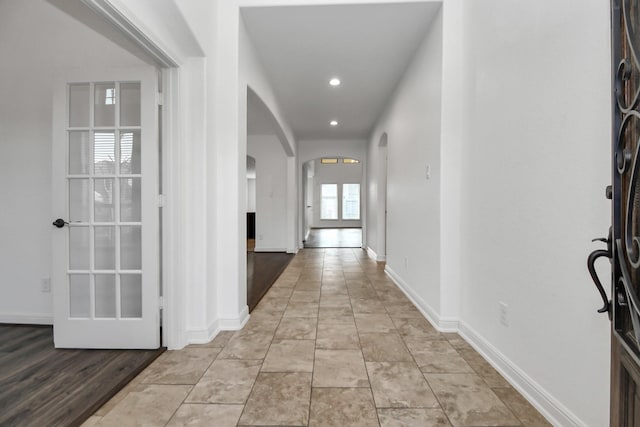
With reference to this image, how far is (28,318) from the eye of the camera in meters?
2.75

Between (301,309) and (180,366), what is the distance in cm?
139

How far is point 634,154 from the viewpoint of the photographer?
697mm

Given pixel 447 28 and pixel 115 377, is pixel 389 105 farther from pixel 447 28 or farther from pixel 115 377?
pixel 115 377

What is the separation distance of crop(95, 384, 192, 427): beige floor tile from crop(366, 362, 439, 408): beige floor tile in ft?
3.57

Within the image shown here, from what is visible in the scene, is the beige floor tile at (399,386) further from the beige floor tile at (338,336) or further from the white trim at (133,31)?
the white trim at (133,31)

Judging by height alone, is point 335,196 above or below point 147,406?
above

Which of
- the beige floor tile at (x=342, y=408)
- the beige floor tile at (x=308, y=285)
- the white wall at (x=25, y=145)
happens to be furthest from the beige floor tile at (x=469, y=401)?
the white wall at (x=25, y=145)

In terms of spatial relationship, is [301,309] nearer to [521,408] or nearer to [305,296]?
[305,296]

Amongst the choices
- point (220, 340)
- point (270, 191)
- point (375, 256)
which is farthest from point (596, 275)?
point (270, 191)

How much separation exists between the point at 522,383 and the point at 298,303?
7.18ft

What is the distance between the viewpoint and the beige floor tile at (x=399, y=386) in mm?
1676

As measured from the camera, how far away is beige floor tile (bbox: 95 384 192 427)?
154 centimetres

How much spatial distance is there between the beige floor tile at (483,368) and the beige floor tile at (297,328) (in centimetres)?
114

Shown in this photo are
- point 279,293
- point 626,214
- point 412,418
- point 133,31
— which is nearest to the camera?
point 626,214
